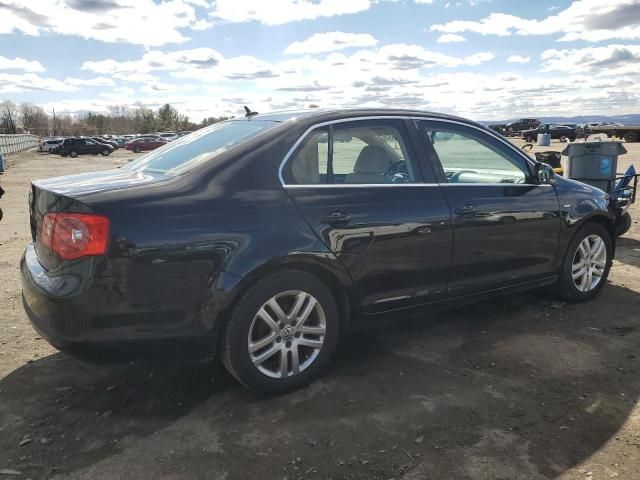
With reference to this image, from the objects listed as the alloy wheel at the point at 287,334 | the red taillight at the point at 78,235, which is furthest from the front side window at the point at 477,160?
the red taillight at the point at 78,235

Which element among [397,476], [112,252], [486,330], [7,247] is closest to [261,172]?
[112,252]

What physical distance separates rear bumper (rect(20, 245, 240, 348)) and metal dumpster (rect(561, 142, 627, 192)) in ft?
20.5

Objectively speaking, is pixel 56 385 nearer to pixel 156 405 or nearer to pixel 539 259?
pixel 156 405

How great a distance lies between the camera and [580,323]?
4.54 meters

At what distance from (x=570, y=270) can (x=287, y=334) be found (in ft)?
9.28

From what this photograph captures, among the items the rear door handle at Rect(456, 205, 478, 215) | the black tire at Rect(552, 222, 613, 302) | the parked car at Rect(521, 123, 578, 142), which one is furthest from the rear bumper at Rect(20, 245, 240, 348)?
the parked car at Rect(521, 123, 578, 142)

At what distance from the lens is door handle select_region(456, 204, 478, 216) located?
A: 390cm

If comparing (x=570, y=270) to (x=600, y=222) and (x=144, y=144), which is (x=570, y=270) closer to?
(x=600, y=222)

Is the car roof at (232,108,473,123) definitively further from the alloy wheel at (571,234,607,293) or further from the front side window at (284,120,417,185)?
the alloy wheel at (571,234,607,293)

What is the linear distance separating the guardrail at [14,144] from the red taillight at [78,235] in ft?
118

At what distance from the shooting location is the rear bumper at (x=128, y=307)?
9.19 feet

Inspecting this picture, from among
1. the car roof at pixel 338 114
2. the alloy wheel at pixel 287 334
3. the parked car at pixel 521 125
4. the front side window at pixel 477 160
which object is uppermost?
the parked car at pixel 521 125

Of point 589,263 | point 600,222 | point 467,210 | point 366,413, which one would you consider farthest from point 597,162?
point 366,413

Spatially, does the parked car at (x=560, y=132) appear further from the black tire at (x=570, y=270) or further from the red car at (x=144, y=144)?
the black tire at (x=570, y=270)
